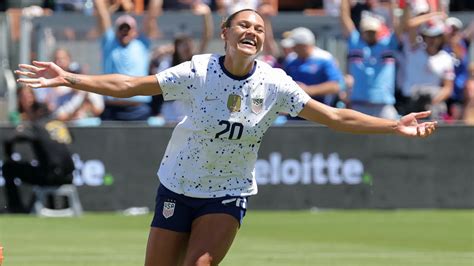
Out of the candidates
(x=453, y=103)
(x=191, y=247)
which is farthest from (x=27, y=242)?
(x=453, y=103)

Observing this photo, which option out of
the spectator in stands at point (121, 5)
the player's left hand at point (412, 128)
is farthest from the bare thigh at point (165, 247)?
the spectator in stands at point (121, 5)

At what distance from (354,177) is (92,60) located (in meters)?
4.88

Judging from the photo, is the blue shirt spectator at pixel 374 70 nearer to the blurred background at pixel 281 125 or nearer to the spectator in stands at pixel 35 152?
the blurred background at pixel 281 125

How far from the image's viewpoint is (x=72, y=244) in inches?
564

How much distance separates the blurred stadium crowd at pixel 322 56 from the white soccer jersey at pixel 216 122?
9744 millimetres

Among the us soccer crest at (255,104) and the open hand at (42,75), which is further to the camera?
the us soccer crest at (255,104)

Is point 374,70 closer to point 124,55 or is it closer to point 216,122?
point 124,55

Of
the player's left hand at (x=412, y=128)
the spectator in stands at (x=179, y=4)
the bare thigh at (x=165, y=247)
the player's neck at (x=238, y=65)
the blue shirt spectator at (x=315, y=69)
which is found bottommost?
the blue shirt spectator at (x=315, y=69)

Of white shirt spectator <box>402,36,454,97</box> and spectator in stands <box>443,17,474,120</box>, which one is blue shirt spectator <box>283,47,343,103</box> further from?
spectator in stands <box>443,17,474,120</box>

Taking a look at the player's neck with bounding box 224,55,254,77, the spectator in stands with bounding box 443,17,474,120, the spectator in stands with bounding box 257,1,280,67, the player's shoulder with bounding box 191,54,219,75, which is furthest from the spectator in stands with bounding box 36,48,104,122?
the player's neck with bounding box 224,55,254,77

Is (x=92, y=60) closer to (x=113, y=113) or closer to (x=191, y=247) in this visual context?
(x=113, y=113)

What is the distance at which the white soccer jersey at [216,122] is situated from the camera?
8234mm

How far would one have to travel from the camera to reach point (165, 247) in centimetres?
820

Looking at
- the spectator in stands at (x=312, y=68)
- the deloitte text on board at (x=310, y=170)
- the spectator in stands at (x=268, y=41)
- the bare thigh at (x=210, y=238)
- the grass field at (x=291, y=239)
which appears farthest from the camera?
the spectator in stands at (x=268, y=41)
